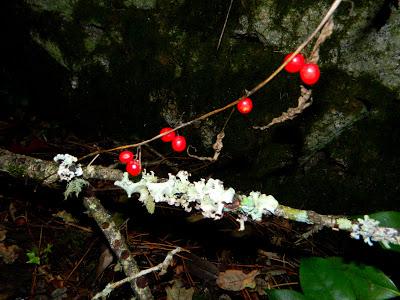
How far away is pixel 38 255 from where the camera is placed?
217 cm


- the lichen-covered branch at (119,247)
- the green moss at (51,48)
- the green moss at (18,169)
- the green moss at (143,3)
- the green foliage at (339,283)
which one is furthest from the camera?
the green moss at (51,48)

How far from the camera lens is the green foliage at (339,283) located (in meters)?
1.56

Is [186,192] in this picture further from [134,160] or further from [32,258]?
[32,258]

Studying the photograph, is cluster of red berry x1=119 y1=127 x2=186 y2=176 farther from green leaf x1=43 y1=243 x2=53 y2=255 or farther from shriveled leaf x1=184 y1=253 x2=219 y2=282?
green leaf x1=43 y1=243 x2=53 y2=255

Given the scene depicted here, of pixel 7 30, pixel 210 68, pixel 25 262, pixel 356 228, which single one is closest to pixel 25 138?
pixel 7 30

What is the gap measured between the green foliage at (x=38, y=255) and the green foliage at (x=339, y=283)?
4.62 feet

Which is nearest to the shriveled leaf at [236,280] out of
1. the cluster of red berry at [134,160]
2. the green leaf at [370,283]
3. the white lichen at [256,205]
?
the green leaf at [370,283]

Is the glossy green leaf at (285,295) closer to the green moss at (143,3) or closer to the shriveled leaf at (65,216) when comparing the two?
the shriveled leaf at (65,216)

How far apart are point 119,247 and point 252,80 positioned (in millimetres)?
1175

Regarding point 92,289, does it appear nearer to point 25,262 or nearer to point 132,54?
point 25,262

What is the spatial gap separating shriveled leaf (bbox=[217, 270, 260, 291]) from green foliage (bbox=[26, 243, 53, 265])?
109 cm

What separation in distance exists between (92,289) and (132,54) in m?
1.45

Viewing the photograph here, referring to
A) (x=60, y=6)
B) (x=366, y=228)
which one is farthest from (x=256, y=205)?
(x=60, y=6)

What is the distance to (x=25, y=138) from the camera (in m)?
2.80
